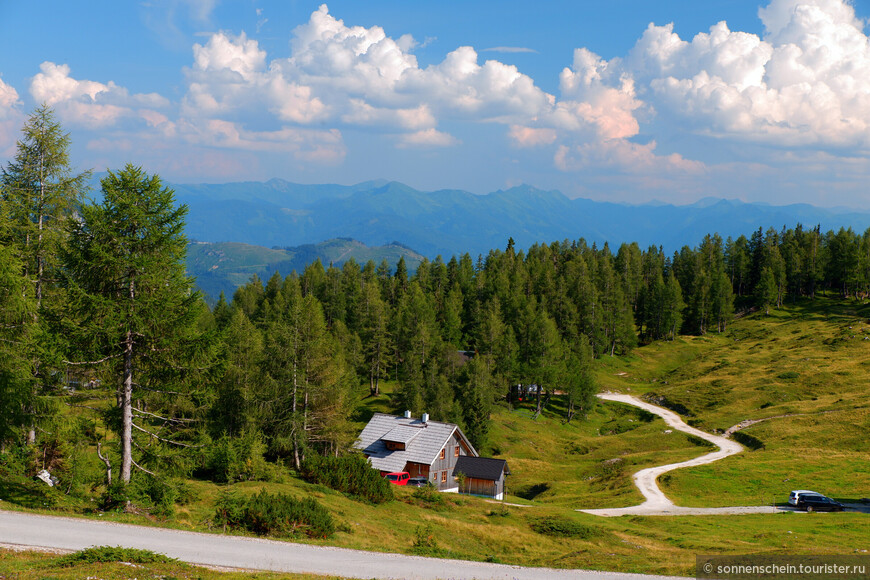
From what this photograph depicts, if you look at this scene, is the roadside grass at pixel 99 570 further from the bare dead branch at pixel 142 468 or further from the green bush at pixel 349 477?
the green bush at pixel 349 477

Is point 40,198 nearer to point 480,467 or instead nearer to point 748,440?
point 480,467

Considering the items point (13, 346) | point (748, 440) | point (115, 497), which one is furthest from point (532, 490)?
point (13, 346)

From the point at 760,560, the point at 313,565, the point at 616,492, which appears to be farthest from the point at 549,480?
the point at 313,565

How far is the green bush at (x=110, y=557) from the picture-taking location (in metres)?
16.4

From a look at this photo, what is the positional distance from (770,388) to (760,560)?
76.2m

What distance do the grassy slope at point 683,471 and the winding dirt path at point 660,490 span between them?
5.37 feet

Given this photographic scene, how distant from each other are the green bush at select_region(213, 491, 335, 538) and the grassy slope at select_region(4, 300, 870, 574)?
4.23ft

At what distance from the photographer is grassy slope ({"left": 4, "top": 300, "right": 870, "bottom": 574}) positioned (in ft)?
101

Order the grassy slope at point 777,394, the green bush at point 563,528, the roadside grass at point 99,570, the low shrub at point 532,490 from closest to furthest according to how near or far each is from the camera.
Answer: the roadside grass at point 99,570 < the green bush at point 563,528 < the grassy slope at point 777,394 < the low shrub at point 532,490

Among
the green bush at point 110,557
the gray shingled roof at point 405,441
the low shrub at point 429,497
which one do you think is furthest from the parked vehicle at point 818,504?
the green bush at point 110,557

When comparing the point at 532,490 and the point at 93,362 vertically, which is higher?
the point at 93,362

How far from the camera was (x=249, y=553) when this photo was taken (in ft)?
65.9

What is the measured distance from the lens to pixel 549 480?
67.0 metres

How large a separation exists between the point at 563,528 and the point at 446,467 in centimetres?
2477
